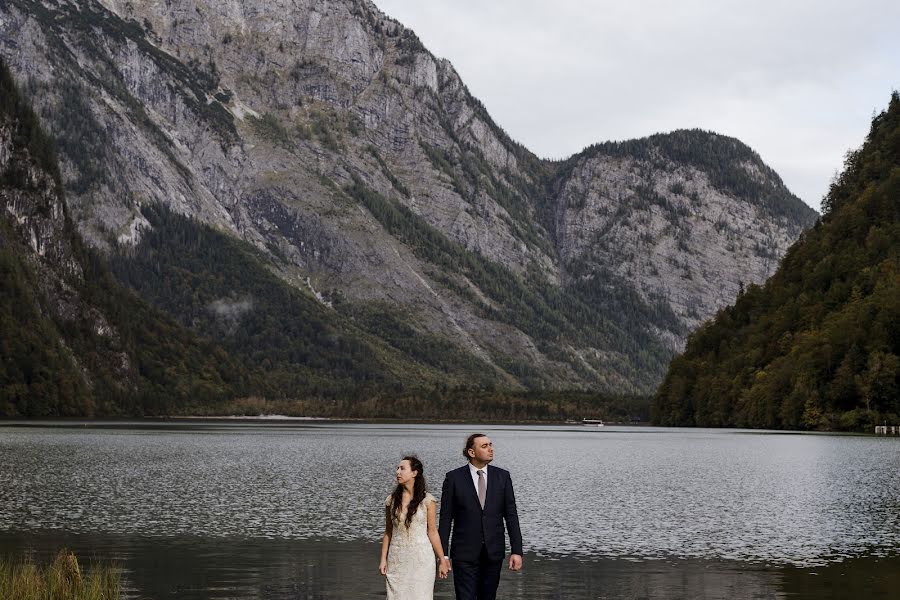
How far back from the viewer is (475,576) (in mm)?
27828

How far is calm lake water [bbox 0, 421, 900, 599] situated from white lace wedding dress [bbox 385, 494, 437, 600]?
466 inches

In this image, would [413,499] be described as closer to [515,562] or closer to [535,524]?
[515,562]

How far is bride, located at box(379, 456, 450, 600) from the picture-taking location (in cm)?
2730

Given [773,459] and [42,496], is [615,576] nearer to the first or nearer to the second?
[42,496]

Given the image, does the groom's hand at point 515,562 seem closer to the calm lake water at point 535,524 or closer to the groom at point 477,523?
the groom at point 477,523

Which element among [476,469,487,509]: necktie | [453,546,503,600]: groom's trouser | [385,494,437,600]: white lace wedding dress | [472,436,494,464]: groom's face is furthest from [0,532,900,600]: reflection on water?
[472,436,494,464]: groom's face

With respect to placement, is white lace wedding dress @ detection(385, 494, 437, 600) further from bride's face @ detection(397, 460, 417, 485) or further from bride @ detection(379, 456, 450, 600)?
bride's face @ detection(397, 460, 417, 485)

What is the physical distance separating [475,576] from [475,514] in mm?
1339

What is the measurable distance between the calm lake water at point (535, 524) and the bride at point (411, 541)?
1185 cm

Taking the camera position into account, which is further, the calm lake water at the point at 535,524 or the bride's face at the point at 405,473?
the calm lake water at the point at 535,524

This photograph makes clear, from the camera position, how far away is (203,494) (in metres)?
78.5

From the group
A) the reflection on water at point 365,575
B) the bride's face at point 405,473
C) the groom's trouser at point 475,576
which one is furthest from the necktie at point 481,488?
the reflection on water at point 365,575

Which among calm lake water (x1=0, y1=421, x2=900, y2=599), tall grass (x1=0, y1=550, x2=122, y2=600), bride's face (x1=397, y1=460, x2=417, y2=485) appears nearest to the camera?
bride's face (x1=397, y1=460, x2=417, y2=485)

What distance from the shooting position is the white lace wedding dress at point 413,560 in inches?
1077
